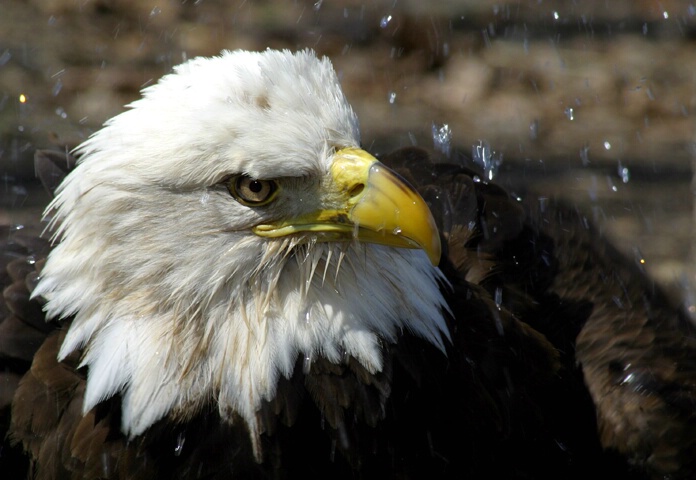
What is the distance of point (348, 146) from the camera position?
8.24ft

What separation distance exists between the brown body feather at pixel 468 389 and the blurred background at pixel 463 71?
8.02 feet

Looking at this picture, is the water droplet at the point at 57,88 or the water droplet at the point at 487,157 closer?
the water droplet at the point at 487,157

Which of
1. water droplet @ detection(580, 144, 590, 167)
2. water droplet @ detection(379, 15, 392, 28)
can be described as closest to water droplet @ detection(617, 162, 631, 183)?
water droplet @ detection(580, 144, 590, 167)

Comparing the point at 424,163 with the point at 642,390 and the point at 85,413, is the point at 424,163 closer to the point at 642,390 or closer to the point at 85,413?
the point at 642,390

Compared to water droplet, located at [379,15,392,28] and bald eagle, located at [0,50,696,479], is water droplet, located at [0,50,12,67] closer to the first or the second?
water droplet, located at [379,15,392,28]

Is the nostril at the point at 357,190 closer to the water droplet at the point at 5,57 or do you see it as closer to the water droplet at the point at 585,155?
the water droplet at the point at 585,155

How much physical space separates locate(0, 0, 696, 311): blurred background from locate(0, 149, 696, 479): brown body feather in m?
2.45

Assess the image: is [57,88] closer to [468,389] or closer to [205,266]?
[205,266]

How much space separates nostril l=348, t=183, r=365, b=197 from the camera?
2.44 meters

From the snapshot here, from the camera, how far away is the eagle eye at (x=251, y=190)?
2.46 meters

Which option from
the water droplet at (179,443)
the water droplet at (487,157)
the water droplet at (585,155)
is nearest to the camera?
the water droplet at (179,443)

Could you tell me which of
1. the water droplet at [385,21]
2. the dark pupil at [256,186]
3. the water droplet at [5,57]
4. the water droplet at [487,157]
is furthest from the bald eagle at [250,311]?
the water droplet at [385,21]

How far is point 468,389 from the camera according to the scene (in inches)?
110

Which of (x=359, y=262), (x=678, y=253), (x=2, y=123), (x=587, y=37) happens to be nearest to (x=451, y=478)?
(x=359, y=262)
